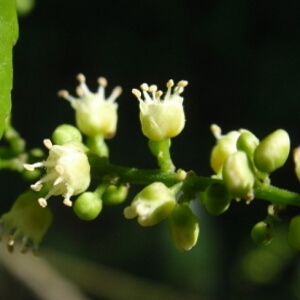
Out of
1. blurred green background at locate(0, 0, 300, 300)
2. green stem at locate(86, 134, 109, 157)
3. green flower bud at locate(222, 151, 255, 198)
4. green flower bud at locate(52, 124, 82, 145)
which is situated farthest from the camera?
blurred green background at locate(0, 0, 300, 300)

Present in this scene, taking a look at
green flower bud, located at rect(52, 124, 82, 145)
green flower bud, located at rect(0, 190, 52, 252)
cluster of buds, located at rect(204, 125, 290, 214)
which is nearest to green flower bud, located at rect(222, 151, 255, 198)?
cluster of buds, located at rect(204, 125, 290, 214)

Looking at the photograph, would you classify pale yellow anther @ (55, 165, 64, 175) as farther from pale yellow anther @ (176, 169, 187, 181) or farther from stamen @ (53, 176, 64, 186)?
pale yellow anther @ (176, 169, 187, 181)

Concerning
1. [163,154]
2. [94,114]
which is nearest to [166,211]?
[163,154]

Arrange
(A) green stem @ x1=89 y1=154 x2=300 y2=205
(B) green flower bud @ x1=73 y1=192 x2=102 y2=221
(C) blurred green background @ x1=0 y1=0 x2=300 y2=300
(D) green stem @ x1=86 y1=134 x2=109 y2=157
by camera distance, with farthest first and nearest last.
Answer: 1. (C) blurred green background @ x1=0 y1=0 x2=300 y2=300
2. (D) green stem @ x1=86 y1=134 x2=109 y2=157
3. (B) green flower bud @ x1=73 y1=192 x2=102 y2=221
4. (A) green stem @ x1=89 y1=154 x2=300 y2=205

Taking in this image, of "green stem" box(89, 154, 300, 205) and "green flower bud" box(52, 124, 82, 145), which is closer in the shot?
"green stem" box(89, 154, 300, 205)

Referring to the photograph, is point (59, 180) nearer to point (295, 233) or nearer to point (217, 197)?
point (217, 197)

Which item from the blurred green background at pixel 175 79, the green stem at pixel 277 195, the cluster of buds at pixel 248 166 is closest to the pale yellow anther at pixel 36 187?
the cluster of buds at pixel 248 166
